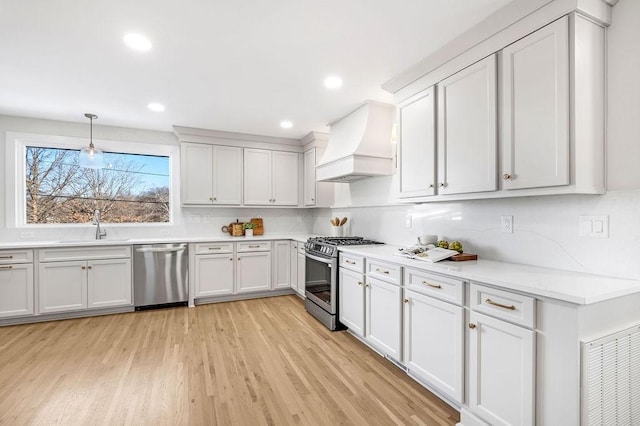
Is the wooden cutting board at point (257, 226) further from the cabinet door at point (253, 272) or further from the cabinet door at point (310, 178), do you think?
the cabinet door at point (310, 178)

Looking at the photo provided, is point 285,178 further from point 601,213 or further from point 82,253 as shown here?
point 601,213

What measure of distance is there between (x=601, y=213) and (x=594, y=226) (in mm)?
80

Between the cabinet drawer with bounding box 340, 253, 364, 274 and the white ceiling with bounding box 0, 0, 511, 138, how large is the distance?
1.66 metres

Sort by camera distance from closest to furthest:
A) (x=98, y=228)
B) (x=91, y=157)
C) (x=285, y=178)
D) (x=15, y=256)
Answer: (x=15, y=256) → (x=91, y=157) → (x=98, y=228) → (x=285, y=178)

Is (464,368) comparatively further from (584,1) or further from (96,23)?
(96,23)

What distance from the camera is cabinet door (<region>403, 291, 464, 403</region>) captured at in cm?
188

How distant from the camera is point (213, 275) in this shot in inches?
170

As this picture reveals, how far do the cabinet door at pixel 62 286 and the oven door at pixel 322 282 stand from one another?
2723 millimetres

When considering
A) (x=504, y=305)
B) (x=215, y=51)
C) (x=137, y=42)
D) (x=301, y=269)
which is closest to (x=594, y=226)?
(x=504, y=305)

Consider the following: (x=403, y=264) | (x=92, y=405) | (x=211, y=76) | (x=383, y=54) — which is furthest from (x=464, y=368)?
(x=211, y=76)

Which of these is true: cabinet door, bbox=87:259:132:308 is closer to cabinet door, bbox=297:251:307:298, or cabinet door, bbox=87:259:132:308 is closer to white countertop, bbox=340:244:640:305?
cabinet door, bbox=297:251:307:298

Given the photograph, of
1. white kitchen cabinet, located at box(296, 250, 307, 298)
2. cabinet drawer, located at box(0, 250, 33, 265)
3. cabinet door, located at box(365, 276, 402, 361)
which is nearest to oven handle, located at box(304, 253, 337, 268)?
white kitchen cabinet, located at box(296, 250, 307, 298)

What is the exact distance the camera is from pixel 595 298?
1304mm

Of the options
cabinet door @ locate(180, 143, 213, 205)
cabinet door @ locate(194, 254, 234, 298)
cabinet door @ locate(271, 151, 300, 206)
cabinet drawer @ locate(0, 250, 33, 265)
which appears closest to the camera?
cabinet drawer @ locate(0, 250, 33, 265)
